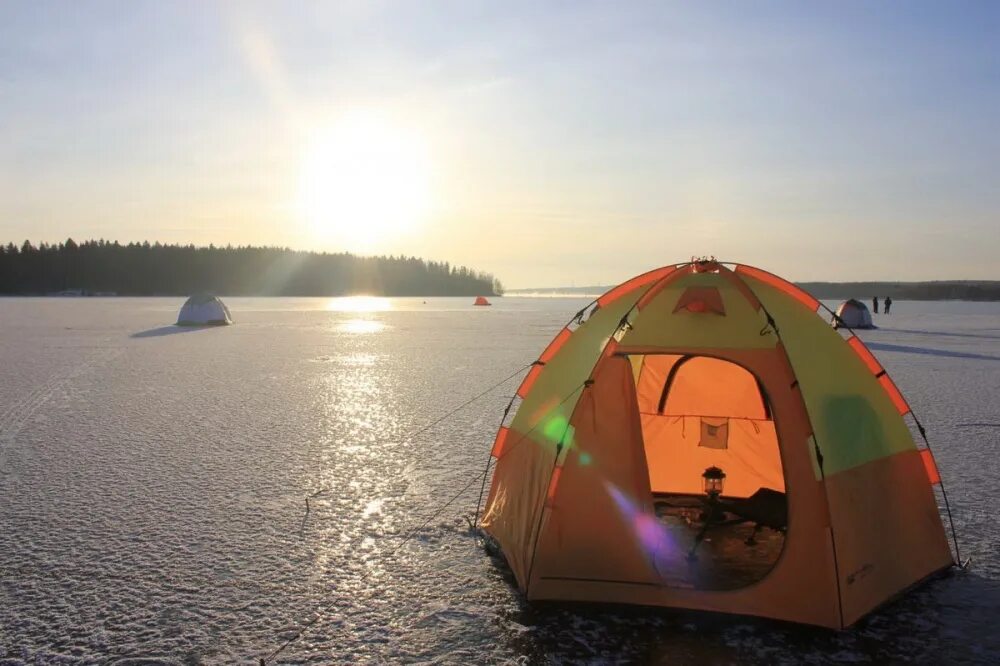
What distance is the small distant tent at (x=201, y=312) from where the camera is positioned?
35094 millimetres

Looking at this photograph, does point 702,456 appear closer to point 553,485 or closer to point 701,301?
point 701,301

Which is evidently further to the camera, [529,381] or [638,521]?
[529,381]

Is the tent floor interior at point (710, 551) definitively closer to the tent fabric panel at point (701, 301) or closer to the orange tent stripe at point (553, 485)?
the orange tent stripe at point (553, 485)

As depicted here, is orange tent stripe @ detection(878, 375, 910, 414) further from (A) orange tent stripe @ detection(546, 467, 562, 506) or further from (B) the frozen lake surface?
(A) orange tent stripe @ detection(546, 467, 562, 506)

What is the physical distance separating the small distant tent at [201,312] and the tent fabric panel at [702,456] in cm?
3271

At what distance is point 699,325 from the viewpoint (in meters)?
4.98

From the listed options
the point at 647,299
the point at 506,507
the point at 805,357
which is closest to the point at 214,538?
the point at 506,507

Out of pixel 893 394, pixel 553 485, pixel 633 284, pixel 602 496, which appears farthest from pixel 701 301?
pixel 893 394

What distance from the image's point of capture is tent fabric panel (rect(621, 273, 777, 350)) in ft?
16.0

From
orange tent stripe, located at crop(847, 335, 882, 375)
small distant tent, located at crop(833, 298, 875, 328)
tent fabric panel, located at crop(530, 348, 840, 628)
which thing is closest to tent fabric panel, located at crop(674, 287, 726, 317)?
tent fabric panel, located at crop(530, 348, 840, 628)

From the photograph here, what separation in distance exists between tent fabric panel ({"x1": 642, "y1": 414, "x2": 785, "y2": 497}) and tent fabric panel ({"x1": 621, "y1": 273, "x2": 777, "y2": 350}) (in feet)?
6.76

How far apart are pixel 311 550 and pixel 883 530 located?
412 cm

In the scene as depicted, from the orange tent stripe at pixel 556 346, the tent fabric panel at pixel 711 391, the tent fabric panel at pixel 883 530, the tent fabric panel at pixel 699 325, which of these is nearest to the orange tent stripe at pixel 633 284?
the orange tent stripe at pixel 556 346

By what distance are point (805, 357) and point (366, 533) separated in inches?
145
